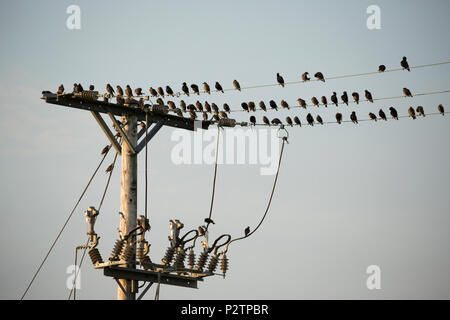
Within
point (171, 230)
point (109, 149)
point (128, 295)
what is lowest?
point (128, 295)

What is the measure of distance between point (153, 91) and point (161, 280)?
828cm

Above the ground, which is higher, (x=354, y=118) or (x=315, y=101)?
(x=315, y=101)

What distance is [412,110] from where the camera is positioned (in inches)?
1057

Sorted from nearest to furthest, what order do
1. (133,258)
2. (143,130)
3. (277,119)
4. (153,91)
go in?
(133,258) → (143,130) → (277,119) → (153,91)

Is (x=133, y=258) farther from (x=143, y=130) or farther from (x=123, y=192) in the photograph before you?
(x=143, y=130)

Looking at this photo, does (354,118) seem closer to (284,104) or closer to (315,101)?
(315,101)

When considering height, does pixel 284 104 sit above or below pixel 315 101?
above

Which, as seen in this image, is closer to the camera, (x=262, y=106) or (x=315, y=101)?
(x=315, y=101)

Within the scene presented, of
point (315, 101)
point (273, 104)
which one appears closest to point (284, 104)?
point (273, 104)

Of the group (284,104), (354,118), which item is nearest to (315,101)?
(354,118)

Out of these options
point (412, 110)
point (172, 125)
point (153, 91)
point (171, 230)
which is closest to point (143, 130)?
point (172, 125)

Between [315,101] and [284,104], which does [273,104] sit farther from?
[315,101]

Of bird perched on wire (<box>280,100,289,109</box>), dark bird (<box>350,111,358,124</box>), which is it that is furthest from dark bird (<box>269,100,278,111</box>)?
dark bird (<box>350,111,358,124</box>)

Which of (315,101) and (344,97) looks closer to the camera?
(315,101)
